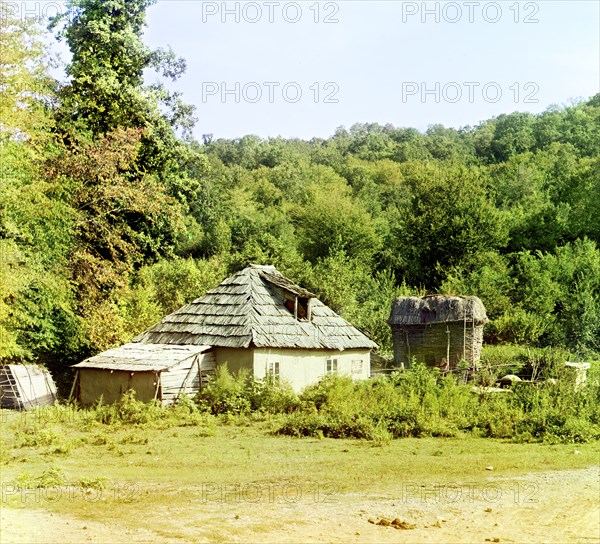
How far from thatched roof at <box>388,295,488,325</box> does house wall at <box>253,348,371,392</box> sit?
258 inches

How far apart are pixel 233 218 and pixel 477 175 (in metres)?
19.0

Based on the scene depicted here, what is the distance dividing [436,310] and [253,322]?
1154cm

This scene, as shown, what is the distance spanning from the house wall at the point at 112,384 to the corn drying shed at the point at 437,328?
13.9 meters

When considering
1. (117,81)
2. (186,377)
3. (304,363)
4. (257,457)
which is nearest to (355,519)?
(257,457)

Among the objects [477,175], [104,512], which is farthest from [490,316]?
[104,512]

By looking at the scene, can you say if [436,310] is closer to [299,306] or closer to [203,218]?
[299,306]

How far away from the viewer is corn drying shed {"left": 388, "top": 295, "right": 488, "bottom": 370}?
3411 centimetres

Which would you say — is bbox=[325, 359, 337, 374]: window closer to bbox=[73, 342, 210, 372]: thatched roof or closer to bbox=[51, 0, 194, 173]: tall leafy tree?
bbox=[73, 342, 210, 372]: thatched roof

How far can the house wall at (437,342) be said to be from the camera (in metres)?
34.2

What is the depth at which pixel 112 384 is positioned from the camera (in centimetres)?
2359

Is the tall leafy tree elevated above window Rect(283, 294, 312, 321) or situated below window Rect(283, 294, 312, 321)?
above

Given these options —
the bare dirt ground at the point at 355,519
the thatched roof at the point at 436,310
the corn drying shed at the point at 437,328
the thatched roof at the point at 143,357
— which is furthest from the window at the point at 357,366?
the bare dirt ground at the point at 355,519

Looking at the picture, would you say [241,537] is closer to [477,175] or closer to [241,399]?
[241,399]

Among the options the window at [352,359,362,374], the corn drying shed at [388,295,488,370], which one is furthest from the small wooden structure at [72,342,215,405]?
the corn drying shed at [388,295,488,370]
